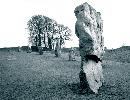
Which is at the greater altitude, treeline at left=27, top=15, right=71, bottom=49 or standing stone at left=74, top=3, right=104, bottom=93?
treeline at left=27, top=15, right=71, bottom=49

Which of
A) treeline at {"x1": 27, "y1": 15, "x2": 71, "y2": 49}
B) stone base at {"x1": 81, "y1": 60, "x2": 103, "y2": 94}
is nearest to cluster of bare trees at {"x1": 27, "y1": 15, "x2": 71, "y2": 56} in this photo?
treeline at {"x1": 27, "y1": 15, "x2": 71, "y2": 49}

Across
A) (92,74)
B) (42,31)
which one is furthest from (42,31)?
(92,74)

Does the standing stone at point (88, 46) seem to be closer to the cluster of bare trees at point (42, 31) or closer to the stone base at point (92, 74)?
the stone base at point (92, 74)

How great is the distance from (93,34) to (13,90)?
5.06 meters

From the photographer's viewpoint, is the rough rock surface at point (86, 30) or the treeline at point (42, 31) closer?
the rough rock surface at point (86, 30)

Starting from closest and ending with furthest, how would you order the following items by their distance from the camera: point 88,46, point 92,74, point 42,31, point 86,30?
point 88,46
point 86,30
point 92,74
point 42,31

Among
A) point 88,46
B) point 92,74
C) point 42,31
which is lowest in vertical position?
point 92,74

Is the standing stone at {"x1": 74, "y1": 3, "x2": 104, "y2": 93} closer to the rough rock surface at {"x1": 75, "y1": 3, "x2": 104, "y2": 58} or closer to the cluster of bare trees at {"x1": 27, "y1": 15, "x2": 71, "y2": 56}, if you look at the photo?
the rough rock surface at {"x1": 75, "y1": 3, "x2": 104, "y2": 58}

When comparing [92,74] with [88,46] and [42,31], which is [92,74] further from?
[42,31]

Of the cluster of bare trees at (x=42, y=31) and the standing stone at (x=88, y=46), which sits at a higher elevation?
the cluster of bare trees at (x=42, y=31)

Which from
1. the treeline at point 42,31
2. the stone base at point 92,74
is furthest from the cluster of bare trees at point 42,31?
the stone base at point 92,74

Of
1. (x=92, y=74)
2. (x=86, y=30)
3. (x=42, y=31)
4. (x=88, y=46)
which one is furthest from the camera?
(x=42, y=31)

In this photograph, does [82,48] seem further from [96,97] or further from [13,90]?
[13,90]

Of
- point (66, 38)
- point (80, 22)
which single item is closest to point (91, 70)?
point (80, 22)
